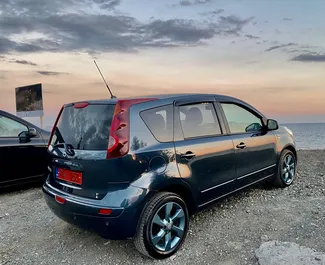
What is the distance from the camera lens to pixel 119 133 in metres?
2.88

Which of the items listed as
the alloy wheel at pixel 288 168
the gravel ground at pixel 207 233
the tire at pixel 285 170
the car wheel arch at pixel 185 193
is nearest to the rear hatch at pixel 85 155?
the car wheel arch at pixel 185 193

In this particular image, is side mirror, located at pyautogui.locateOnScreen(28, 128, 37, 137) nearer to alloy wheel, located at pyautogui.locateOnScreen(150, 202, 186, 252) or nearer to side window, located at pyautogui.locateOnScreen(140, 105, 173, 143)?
side window, located at pyautogui.locateOnScreen(140, 105, 173, 143)

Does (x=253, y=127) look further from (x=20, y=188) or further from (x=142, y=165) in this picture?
(x=20, y=188)

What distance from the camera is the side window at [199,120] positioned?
3455 mm

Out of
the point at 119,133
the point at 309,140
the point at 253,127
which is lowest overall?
the point at 309,140

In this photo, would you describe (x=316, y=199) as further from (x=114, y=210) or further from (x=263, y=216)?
(x=114, y=210)

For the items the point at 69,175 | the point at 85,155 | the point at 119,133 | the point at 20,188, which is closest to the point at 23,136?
the point at 20,188

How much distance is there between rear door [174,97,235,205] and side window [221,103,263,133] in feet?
0.79

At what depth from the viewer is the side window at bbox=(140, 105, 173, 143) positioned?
10.1ft

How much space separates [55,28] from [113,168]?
7.17 m

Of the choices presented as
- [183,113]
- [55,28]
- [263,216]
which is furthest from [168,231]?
[55,28]

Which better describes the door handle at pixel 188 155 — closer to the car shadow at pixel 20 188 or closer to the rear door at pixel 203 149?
the rear door at pixel 203 149

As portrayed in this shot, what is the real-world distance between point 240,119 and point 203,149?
1182 mm

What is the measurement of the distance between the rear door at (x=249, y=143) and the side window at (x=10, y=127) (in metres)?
3.80
